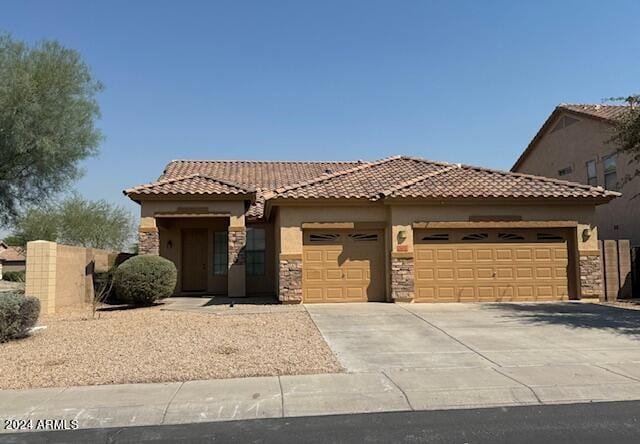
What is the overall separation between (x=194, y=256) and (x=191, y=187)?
3.43 metres

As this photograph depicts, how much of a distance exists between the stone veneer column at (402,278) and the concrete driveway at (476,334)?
541 mm

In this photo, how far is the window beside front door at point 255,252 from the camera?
68.8ft

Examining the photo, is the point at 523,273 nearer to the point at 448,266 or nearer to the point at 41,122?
the point at 448,266

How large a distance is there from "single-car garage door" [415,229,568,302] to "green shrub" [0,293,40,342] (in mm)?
10204

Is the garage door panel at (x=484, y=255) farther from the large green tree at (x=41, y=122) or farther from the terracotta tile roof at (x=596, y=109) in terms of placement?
the large green tree at (x=41, y=122)

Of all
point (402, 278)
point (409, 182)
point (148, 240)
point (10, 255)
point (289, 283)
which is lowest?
point (289, 283)

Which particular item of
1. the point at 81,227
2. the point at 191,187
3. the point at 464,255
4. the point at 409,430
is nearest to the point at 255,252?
the point at 191,187

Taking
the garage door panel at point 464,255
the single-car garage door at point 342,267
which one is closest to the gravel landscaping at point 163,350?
the single-car garage door at point 342,267

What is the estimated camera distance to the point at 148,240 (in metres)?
19.2

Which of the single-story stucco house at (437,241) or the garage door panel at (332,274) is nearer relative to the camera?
the single-story stucco house at (437,241)

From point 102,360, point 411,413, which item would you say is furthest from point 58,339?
point 411,413

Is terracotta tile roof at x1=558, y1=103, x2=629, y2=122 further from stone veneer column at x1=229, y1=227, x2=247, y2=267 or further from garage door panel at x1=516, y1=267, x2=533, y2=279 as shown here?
stone veneer column at x1=229, y1=227, x2=247, y2=267

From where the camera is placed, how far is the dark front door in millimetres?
21719

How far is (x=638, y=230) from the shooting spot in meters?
20.8
